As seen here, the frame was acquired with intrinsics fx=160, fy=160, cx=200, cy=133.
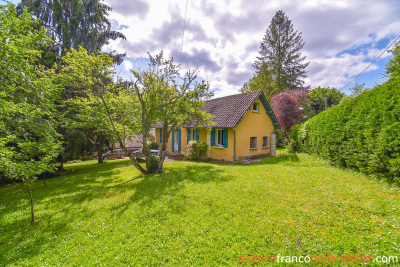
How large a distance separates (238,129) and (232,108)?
226 centimetres

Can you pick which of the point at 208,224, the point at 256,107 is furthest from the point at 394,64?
the point at 208,224

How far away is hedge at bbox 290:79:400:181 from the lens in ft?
16.7

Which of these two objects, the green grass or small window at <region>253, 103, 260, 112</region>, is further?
small window at <region>253, 103, 260, 112</region>

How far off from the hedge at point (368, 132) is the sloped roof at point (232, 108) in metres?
5.59

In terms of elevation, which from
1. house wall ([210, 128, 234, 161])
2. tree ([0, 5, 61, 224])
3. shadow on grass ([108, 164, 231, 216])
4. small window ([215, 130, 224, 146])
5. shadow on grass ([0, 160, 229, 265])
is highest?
tree ([0, 5, 61, 224])

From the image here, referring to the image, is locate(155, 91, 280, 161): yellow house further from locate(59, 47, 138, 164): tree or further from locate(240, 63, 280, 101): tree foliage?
locate(240, 63, 280, 101): tree foliage

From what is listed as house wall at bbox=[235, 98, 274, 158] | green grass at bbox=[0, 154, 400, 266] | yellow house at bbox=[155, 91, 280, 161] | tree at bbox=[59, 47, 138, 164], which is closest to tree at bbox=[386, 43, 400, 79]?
Answer: house wall at bbox=[235, 98, 274, 158]

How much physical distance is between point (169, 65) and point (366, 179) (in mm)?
10495

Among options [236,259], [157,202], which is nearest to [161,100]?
[157,202]

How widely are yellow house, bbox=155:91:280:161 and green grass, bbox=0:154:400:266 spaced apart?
6.69 meters

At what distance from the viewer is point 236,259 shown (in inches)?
118

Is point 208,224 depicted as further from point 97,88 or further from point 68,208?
point 97,88

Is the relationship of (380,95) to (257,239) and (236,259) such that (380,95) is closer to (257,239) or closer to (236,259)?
(257,239)

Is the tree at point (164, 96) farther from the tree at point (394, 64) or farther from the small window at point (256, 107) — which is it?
the tree at point (394, 64)
